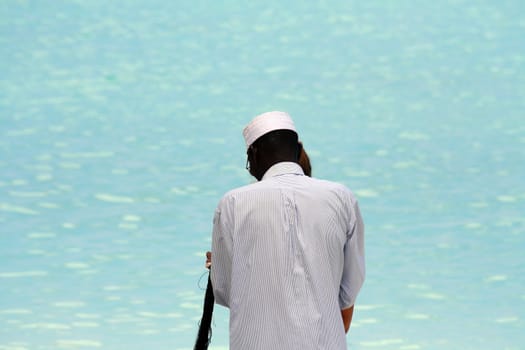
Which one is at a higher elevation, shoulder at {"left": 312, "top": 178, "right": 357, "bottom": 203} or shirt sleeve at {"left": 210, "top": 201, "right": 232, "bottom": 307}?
shoulder at {"left": 312, "top": 178, "right": 357, "bottom": 203}

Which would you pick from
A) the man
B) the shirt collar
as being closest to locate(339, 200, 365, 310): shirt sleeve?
the man

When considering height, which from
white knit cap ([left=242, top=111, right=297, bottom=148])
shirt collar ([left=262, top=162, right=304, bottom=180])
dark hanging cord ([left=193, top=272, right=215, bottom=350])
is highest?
white knit cap ([left=242, top=111, right=297, bottom=148])

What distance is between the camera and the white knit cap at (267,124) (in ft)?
5.61

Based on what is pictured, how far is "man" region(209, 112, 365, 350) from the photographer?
65.6 inches

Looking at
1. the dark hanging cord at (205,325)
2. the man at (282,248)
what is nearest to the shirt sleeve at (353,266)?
the man at (282,248)

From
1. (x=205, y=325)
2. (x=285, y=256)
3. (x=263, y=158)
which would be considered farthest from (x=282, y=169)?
(x=205, y=325)

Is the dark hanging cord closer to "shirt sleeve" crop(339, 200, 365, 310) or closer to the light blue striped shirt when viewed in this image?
the light blue striped shirt

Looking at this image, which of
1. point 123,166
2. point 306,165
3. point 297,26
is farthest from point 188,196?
point 306,165

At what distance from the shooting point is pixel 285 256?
1.68 metres

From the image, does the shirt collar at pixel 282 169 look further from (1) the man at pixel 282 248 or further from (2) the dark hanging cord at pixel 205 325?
(2) the dark hanging cord at pixel 205 325

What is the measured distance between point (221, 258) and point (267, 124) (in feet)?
0.77

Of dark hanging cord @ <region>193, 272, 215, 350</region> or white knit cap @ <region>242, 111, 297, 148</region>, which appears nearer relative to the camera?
white knit cap @ <region>242, 111, 297, 148</region>

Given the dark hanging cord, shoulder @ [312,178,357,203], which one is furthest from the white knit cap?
the dark hanging cord

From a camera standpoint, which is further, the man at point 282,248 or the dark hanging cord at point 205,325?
the dark hanging cord at point 205,325
